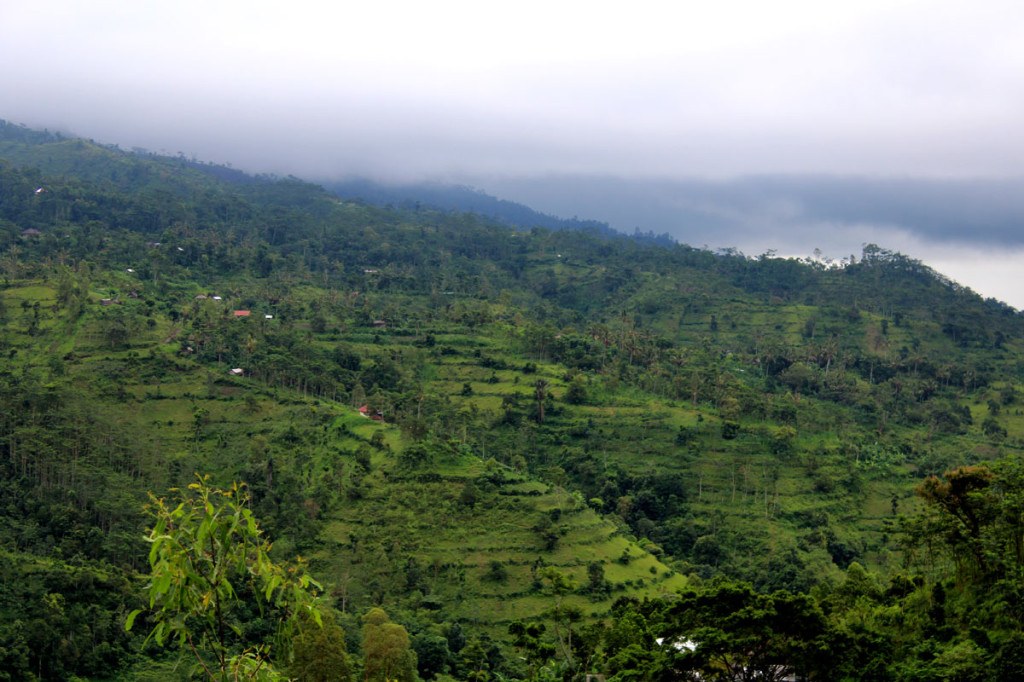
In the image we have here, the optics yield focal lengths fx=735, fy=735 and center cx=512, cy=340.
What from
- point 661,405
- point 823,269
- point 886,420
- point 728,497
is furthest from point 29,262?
point 823,269

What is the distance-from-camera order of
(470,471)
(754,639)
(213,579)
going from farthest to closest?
(470,471)
(754,639)
(213,579)

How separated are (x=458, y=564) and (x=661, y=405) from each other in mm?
20879

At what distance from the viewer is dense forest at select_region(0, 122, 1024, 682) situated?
624 inches

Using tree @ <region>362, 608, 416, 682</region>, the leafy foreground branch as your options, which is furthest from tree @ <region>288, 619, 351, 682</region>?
the leafy foreground branch

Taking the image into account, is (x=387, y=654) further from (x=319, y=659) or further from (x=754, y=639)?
(x=754, y=639)

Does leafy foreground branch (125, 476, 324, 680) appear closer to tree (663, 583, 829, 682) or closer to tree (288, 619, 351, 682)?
tree (663, 583, 829, 682)

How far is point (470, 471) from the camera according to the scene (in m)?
36.9

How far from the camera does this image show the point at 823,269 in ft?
305

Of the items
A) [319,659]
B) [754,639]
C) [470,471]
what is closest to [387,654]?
[319,659]

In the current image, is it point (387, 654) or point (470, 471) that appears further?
point (470, 471)

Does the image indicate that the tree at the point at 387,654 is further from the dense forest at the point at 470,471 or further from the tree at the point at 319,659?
the tree at the point at 319,659

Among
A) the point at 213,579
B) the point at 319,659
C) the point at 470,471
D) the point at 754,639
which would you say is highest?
the point at 213,579

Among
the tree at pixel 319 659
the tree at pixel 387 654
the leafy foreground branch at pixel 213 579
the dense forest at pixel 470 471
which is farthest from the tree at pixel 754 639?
the leafy foreground branch at pixel 213 579

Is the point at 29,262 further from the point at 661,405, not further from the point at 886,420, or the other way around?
the point at 886,420
